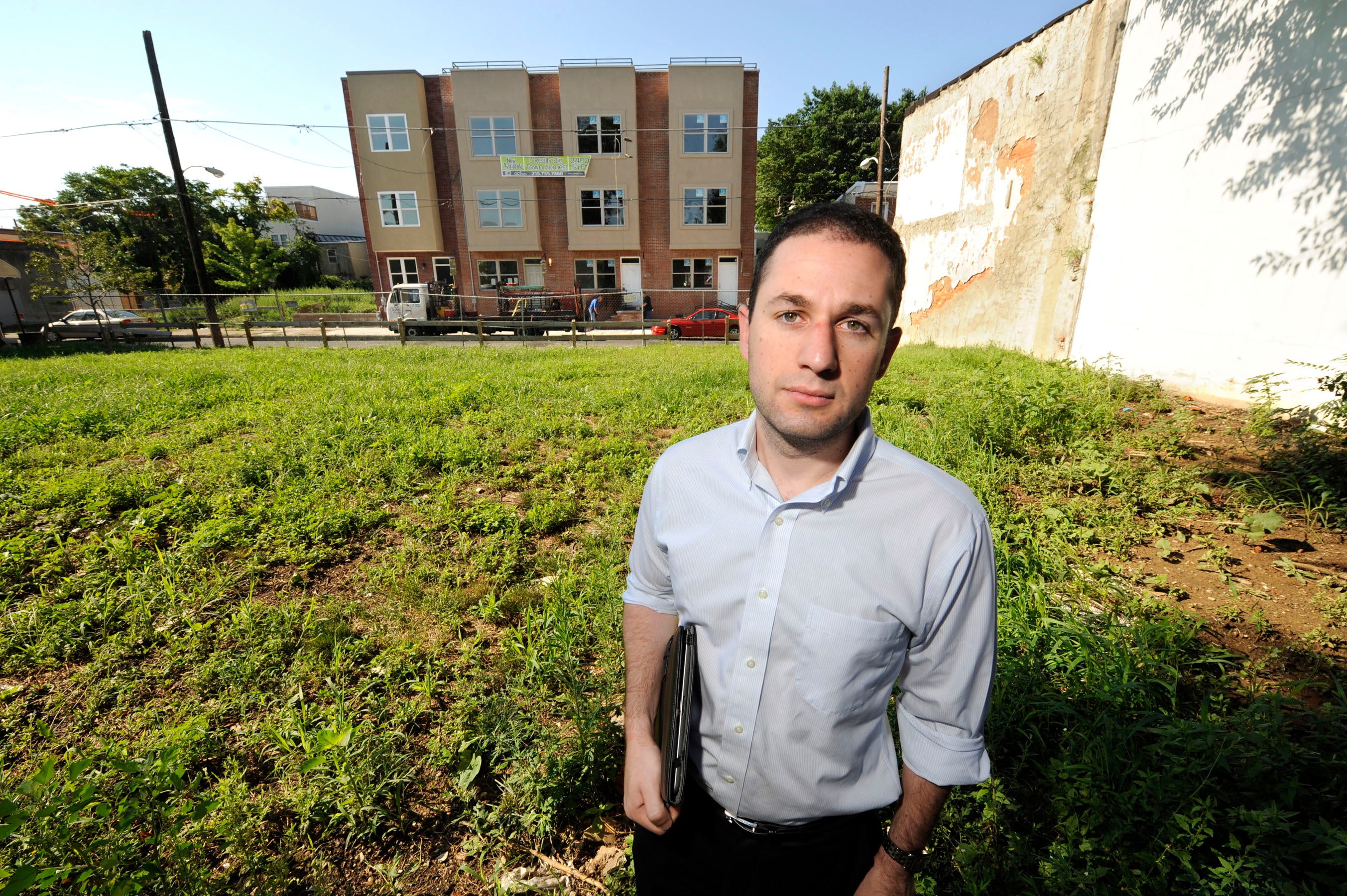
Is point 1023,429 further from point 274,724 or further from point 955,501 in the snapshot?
point 274,724

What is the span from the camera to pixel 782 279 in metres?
1.39

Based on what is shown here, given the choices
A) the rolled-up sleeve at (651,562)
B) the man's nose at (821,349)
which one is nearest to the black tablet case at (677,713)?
the rolled-up sleeve at (651,562)

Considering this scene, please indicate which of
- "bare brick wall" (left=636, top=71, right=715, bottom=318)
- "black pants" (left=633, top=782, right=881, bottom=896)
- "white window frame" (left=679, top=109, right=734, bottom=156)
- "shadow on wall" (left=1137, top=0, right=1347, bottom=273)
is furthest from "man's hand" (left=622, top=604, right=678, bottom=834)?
"white window frame" (left=679, top=109, right=734, bottom=156)

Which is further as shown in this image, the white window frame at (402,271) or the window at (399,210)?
the white window frame at (402,271)

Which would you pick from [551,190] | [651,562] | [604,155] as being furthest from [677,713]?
[551,190]

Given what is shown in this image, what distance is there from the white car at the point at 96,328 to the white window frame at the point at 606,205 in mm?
17338

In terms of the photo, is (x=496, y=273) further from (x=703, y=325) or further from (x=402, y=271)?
(x=703, y=325)

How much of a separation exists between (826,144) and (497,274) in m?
26.9

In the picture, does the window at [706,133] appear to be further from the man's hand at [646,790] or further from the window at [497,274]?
the man's hand at [646,790]

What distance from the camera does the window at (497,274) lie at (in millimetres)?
28750

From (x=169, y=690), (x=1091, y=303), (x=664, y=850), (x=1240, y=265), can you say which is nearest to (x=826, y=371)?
(x=664, y=850)

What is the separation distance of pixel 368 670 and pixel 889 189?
121 feet

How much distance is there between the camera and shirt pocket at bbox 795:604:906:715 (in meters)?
1.32

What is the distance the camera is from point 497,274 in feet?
95.0
